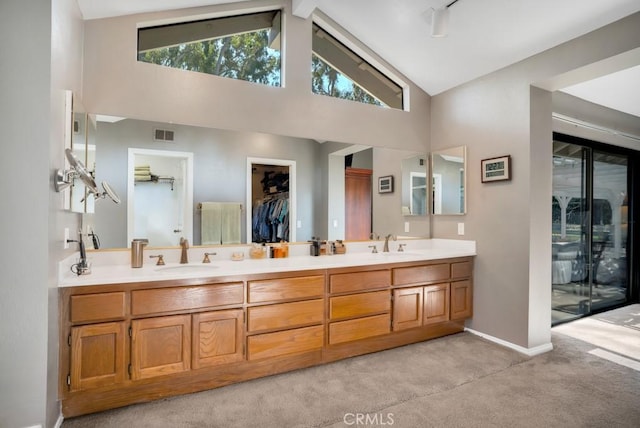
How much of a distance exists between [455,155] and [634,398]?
2.39 metres

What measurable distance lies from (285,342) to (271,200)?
3.96 feet

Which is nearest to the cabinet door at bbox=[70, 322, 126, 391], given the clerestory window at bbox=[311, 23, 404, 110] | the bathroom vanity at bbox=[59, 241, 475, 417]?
the bathroom vanity at bbox=[59, 241, 475, 417]

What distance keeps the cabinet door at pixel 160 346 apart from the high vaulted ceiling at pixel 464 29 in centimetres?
214

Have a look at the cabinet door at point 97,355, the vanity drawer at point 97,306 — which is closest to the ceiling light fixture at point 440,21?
the vanity drawer at point 97,306

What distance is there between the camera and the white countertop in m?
2.02

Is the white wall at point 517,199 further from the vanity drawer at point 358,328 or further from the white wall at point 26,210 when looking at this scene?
the white wall at point 26,210

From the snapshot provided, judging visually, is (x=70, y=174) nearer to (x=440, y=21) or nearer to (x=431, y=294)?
(x=440, y=21)

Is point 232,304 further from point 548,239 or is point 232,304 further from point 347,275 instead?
point 548,239

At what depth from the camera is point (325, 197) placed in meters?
3.28

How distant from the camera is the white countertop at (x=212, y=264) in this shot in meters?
2.02

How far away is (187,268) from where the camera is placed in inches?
96.7

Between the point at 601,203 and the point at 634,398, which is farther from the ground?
the point at 601,203

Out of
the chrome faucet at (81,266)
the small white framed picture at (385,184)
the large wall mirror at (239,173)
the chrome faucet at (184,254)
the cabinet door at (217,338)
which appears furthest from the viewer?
the small white framed picture at (385,184)

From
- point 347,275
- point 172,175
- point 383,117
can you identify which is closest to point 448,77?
point 383,117
